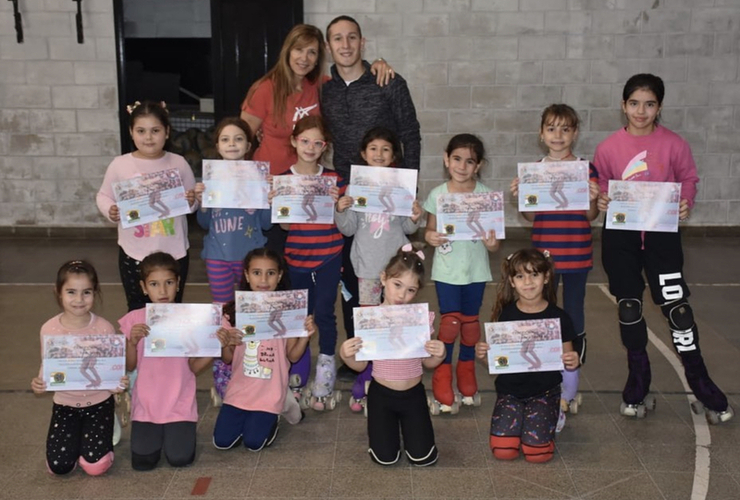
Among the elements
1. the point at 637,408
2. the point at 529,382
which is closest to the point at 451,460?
the point at 529,382

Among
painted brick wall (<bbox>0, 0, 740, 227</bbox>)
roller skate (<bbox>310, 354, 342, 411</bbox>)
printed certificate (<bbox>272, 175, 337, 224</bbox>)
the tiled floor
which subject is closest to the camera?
the tiled floor

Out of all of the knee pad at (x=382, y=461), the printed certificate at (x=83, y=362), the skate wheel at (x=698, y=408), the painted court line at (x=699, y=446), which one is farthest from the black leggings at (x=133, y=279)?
the skate wheel at (x=698, y=408)

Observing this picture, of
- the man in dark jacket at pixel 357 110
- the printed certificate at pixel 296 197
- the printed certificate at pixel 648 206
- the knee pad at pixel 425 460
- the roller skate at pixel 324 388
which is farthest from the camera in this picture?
the man in dark jacket at pixel 357 110

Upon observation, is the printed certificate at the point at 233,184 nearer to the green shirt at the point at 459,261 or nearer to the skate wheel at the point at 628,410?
the green shirt at the point at 459,261

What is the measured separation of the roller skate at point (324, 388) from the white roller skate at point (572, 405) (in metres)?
1.19

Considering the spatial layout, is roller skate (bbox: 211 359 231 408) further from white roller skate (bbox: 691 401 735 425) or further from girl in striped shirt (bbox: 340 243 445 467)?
white roller skate (bbox: 691 401 735 425)

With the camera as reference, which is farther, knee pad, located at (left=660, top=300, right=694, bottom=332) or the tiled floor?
knee pad, located at (left=660, top=300, right=694, bottom=332)

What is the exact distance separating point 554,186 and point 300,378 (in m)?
1.69

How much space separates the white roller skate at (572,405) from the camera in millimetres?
4527

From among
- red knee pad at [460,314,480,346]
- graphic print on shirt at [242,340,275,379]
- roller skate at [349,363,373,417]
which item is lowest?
roller skate at [349,363,373,417]

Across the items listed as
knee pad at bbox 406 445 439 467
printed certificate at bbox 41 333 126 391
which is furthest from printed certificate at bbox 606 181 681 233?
printed certificate at bbox 41 333 126 391

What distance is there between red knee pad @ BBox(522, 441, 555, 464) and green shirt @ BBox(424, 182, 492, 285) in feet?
2.96

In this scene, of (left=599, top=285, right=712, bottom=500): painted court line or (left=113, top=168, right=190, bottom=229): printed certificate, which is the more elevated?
(left=113, top=168, right=190, bottom=229): printed certificate

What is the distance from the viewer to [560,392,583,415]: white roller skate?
4527mm
